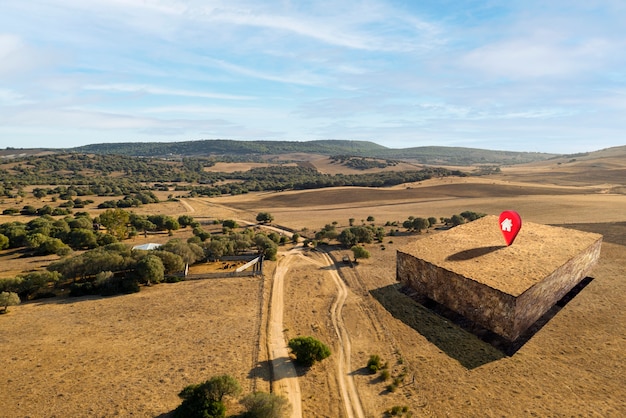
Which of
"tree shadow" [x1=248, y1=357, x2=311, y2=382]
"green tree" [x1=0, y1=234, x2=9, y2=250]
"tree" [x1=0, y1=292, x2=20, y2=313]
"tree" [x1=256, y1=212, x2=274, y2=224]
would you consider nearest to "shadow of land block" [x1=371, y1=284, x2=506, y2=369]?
"tree shadow" [x1=248, y1=357, x2=311, y2=382]


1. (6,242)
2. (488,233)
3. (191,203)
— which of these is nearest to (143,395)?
(488,233)

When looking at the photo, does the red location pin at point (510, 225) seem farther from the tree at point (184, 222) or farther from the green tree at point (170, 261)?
the tree at point (184, 222)

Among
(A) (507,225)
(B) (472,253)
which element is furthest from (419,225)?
(B) (472,253)

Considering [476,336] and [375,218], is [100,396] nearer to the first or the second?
[476,336]

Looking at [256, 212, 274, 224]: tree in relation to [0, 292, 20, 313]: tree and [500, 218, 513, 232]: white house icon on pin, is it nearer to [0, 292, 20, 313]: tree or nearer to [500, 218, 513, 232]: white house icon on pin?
[0, 292, 20, 313]: tree

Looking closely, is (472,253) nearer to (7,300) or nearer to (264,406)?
(264,406)

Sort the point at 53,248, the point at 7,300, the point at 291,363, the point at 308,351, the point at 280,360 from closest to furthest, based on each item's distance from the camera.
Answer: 1. the point at 308,351
2. the point at 291,363
3. the point at 280,360
4. the point at 7,300
5. the point at 53,248
